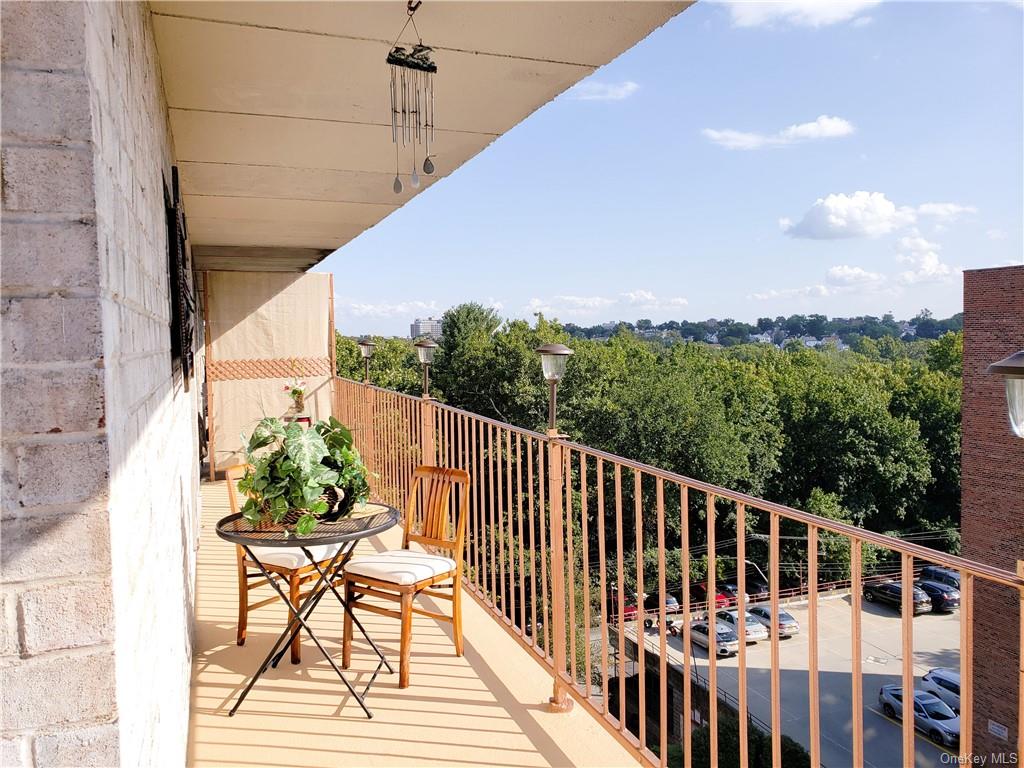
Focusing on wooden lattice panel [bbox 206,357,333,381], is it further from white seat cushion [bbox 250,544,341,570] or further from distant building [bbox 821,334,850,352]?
distant building [bbox 821,334,850,352]

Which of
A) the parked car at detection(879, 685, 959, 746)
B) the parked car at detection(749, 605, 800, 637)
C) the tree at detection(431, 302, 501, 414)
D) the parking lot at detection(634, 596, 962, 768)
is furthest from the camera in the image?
the tree at detection(431, 302, 501, 414)

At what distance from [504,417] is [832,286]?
6298cm

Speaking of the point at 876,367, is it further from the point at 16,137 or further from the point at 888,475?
the point at 16,137

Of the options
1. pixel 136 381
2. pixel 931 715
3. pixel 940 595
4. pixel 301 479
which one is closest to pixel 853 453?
pixel 940 595

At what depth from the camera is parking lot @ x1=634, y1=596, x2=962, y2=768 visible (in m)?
15.2

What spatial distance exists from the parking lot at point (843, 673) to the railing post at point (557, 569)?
12.5 metres

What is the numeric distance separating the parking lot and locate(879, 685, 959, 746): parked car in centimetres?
35

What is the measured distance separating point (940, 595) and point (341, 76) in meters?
23.3

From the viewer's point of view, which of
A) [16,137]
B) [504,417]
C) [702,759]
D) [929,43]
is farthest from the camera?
[929,43]

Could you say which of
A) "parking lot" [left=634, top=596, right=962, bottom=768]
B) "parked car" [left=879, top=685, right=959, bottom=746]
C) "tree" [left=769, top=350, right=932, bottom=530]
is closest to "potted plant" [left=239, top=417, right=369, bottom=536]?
"parked car" [left=879, top=685, right=959, bottom=746]

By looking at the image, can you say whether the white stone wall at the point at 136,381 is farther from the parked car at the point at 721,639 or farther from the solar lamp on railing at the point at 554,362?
the parked car at the point at 721,639

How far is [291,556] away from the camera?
9.72ft

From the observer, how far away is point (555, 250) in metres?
69.6

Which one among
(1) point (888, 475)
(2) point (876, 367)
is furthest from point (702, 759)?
(2) point (876, 367)
